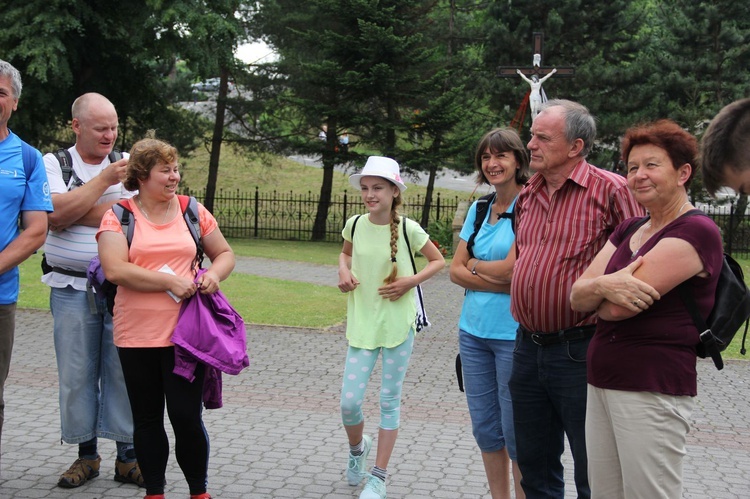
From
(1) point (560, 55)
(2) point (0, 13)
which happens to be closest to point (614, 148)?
(1) point (560, 55)

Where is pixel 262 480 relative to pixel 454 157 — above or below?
below

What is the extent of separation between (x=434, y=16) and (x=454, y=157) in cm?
697

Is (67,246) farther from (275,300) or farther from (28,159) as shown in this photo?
(275,300)

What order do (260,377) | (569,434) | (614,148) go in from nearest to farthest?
(569,434)
(260,377)
(614,148)

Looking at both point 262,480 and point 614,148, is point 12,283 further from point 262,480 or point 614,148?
point 614,148

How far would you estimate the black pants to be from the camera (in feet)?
14.5

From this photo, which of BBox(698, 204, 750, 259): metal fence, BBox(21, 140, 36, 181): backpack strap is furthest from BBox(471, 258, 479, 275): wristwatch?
BBox(698, 204, 750, 259): metal fence

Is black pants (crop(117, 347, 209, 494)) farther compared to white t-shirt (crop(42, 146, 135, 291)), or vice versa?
white t-shirt (crop(42, 146, 135, 291))

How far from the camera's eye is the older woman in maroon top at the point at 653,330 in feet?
10.4

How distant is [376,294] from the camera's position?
17.0ft

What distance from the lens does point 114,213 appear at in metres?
4.50

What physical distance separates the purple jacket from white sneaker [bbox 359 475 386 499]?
3.35 ft

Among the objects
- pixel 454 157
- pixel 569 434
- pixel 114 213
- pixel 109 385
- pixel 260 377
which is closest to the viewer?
pixel 569 434

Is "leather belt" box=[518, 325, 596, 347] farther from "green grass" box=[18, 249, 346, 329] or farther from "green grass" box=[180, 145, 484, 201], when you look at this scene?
"green grass" box=[180, 145, 484, 201]
